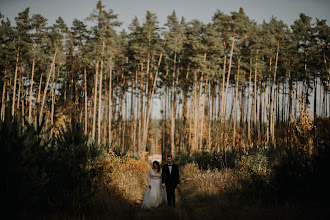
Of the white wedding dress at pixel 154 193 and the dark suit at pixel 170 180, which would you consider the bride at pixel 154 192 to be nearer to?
the white wedding dress at pixel 154 193

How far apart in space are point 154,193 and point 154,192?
31 mm

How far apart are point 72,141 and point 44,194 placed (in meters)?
2.64

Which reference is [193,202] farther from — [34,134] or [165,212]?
[34,134]

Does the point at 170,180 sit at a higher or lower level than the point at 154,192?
higher

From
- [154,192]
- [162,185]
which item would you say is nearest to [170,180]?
[162,185]

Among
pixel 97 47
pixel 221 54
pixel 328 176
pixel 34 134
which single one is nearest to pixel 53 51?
pixel 97 47

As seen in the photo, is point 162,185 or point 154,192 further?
point 154,192

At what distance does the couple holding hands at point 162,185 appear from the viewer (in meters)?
8.09

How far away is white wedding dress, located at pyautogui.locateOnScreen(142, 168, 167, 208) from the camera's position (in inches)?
319

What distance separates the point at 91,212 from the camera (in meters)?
6.17

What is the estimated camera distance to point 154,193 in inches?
324

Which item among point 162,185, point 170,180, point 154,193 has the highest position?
point 170,180

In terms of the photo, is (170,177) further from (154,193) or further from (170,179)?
(154,193)

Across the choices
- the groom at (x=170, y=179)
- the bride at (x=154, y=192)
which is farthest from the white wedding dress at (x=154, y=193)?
the groom at (x=170, y=179)
